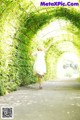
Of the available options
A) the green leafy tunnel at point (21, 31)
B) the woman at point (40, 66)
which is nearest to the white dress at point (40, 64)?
the woman at point (40, 66)

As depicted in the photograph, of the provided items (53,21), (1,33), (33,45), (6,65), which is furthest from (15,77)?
(53,21)

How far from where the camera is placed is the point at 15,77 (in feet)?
44.3

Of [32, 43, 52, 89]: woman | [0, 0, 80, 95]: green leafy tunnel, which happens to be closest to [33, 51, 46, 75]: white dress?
[32, 43, 52, 89]: woman

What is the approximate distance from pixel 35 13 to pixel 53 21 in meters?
2.54

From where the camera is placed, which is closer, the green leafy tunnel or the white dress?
the green leafy tunnel

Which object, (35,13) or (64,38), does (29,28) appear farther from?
(64,38)

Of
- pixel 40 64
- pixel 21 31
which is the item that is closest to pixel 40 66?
pixel 40 64

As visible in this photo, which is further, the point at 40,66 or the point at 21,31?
the point at 21,31

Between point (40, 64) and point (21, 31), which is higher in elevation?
point (21, 31)

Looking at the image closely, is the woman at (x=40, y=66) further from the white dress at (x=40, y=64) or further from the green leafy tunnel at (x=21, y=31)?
the green leafy tunnel at (x=21, y=31)

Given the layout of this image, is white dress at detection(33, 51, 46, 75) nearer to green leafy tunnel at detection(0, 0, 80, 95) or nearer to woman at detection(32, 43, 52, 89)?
woman at detection(32, 43, 52, 89)

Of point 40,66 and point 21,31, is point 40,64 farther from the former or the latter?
point 21,31

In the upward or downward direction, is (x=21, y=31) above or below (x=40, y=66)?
above

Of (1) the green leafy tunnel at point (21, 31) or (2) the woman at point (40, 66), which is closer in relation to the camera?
(1) the green leafy tunnel at point (21, 31)
